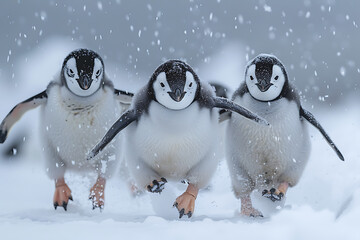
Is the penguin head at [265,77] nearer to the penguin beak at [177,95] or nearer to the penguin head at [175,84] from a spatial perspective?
the penguin head at [175,84]

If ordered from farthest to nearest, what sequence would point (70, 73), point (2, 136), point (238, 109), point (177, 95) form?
point (2, 136) → point (70, 73) → point (238, 109) → point (177, 95)

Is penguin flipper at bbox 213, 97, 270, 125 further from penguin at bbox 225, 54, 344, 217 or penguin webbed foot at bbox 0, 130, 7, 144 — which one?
penguin webbed foot at bbox 0, 130, 7, 144

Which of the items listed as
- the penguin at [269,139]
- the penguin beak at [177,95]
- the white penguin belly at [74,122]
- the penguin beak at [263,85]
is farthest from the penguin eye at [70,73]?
the penguin beak at [263,85]

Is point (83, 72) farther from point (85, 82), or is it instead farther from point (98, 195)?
point (98, 195)

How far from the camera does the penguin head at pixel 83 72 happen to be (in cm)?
355

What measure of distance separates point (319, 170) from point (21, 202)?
2178 mm

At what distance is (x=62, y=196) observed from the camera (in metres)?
3.68

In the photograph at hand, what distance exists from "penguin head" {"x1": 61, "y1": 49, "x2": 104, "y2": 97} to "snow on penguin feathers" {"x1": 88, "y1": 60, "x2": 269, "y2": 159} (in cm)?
43

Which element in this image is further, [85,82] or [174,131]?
[85,82]

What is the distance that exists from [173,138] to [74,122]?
84cm

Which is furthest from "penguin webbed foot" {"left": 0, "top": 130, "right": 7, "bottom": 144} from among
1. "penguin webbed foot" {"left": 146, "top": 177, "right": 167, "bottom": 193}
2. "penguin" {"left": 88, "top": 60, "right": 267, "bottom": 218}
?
"penguin webbed foot" {"left": 146, "top": 177, "right": 167, "bottom": 193}

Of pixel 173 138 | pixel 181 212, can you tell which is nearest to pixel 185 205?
pixel 181 212

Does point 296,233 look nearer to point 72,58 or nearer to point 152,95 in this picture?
point 152,95

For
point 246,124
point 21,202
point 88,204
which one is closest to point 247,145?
point 246,124
